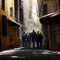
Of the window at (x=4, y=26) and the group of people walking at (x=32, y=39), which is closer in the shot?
the group of people walking at (x=32, y=39)

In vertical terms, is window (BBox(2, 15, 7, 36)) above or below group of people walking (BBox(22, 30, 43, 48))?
above

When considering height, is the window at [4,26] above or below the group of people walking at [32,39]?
above

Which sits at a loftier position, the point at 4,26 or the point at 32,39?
the point at 4,26

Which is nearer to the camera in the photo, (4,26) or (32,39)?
(32,39)

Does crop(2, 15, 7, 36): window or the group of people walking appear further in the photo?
crop(2, 15, 7, 36): window

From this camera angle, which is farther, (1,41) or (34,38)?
(34,38)

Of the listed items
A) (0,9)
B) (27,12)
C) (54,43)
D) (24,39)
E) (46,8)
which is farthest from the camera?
(27,12)

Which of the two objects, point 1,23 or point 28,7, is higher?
point 28,7

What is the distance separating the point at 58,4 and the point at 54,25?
184 inches

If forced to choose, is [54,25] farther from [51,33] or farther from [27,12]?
[27,12]

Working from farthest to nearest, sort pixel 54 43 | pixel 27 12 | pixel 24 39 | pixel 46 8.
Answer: pixel 27 12 < pixel 46 8 < pixel 24 39 < pixel 54 43

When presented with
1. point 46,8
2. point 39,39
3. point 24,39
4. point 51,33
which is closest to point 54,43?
point 51,33

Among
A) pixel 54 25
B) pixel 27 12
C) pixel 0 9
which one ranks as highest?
pixel 27 12

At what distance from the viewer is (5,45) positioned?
25297 millimetres
